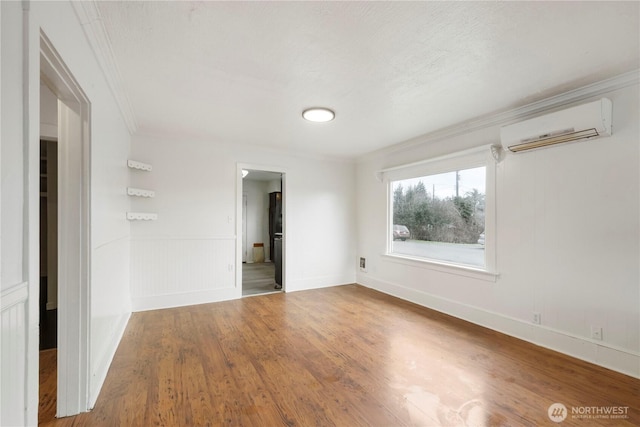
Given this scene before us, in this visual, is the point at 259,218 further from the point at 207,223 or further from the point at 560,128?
the point at 560,128

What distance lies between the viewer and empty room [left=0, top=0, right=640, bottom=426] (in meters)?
1.62

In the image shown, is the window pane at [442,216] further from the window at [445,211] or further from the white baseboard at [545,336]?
the white baseboard at [545,336]

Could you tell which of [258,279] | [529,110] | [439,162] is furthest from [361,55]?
[258,279]

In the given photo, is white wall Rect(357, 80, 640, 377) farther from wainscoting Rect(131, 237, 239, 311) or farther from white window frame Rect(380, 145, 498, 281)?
wainscoting Rect(131, 237, 239, 311)

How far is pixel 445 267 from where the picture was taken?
380 cm

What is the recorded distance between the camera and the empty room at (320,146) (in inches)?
63.9

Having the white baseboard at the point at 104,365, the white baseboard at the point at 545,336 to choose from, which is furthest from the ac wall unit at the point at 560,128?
the white baseboard at the point at 104,365

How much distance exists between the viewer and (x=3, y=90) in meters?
0.92

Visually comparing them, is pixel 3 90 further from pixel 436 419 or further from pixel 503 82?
pixel 503 82

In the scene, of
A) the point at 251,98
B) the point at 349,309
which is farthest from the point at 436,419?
the point at 251,98

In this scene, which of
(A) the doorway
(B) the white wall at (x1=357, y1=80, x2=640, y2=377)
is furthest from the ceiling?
(A) the doorway

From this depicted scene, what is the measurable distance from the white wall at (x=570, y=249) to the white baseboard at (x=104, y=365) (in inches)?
144

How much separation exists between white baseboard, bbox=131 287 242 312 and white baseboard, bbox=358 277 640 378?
9.13 ft

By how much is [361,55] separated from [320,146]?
2556 millimetres
